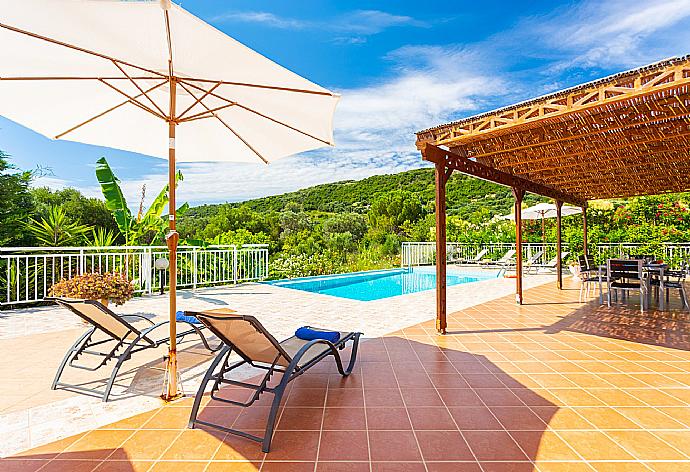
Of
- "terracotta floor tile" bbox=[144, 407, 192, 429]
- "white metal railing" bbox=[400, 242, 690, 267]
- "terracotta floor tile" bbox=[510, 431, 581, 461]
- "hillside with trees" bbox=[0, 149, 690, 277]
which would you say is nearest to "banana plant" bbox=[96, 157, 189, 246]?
"hillside with trees" bbox=[0, 149, 690, 277]

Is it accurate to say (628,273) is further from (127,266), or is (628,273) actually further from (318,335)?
(127,266)

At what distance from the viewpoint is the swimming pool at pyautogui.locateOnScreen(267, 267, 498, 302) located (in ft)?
38.7

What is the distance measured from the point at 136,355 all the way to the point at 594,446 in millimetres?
4506

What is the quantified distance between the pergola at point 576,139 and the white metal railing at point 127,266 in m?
6.41

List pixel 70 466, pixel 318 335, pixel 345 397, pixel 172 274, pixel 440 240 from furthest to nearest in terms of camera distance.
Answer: pixel 440 240 < pixel 318 335 < pixel 345 397 < pixel 172 274 < pixel 70 466

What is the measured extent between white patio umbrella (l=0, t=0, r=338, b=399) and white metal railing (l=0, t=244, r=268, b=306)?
14.7 ft

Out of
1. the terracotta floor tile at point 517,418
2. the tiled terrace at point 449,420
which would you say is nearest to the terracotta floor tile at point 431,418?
the tiled terrace at point 449,420

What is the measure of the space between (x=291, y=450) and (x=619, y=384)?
3.17m

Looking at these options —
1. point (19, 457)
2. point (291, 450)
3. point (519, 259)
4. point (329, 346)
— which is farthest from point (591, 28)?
point (19, 457)

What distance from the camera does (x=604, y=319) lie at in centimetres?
685

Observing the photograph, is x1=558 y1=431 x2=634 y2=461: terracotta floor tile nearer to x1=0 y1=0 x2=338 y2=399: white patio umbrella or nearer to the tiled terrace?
the tiled terrace

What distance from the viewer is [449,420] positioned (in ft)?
10.2

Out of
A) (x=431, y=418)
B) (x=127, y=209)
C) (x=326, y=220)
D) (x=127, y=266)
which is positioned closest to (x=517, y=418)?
(x=431, y=418)

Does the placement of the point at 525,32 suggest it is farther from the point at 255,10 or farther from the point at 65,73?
the point at 65,73
